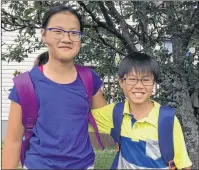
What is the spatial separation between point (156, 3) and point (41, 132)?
1.88 metres

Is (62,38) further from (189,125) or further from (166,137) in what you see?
(189,125)

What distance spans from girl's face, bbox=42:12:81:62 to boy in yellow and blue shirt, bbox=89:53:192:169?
325mm

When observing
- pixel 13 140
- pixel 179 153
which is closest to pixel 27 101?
pixel 13 140

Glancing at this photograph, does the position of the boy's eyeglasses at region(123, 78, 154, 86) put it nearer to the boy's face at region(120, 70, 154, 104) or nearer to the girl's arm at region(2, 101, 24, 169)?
the boy's face at region(120, 70, 154, 104)

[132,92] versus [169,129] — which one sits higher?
[132,92]

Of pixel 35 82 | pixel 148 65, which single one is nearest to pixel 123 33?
pixel 148 65

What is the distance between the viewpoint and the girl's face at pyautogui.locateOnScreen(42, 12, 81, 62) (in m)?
1.96

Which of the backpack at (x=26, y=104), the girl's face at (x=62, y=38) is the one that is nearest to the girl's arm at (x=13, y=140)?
the backpack at (x=26, y=104)

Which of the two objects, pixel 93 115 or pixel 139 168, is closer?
pixel 139 168

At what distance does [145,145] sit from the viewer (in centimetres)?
199

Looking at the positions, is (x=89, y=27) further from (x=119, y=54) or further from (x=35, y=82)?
(x=35, y=82)

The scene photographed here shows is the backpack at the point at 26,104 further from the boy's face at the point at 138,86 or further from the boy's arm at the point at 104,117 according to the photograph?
the boy's face at the point at 138,86

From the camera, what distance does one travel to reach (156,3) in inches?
132

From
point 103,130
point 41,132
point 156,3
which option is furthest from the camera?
point 156,3
